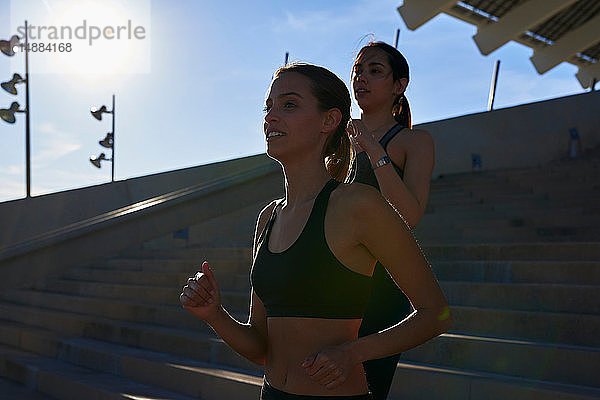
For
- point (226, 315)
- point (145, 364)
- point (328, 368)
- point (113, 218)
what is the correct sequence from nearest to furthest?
point (328, 368), point (226, 315), point (145, 364), point (113, 218)

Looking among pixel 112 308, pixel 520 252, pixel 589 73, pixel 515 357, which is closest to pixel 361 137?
pixel 515 357

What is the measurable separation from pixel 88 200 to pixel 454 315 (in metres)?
7.84

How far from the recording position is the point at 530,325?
4.17m

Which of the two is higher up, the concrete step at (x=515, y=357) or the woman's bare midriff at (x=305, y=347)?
the woman's bare midriff at (x=305, y=347)

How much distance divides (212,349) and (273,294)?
3891mm

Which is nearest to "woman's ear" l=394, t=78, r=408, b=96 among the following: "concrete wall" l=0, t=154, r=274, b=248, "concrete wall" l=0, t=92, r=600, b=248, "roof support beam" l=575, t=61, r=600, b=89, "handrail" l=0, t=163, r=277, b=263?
"handrail" l=0, t=163, r=277, b=263

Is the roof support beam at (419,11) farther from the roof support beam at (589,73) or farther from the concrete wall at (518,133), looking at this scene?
the roof support beam at (589,73)

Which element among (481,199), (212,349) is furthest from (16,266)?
(481,199)

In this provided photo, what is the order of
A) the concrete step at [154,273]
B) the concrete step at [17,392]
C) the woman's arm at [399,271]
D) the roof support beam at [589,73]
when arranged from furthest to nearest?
the roof support beam at [589,73]
the concrete step at [154,273]
the concrete step at [17,392]
the woman's arm at [399,271]

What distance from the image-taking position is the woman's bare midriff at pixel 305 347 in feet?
5.04

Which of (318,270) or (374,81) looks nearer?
(318,270)

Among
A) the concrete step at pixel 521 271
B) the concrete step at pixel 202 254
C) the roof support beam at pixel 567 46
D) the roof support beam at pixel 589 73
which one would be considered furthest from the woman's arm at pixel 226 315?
the roof support beam at pixel 589 73

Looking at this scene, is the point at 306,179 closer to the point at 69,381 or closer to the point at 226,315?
the point at 226,315

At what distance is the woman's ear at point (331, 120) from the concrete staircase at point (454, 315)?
7.70 feet
